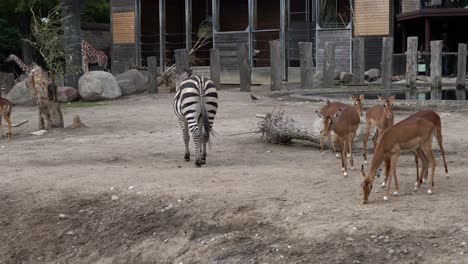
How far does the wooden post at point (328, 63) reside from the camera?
24578mm

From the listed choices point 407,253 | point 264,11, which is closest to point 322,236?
point 407,253

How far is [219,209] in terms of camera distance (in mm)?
7621

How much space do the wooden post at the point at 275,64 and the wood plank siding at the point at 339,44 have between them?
5.95m

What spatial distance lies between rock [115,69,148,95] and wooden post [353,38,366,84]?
788 cm

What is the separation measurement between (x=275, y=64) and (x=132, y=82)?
5439 millimetres

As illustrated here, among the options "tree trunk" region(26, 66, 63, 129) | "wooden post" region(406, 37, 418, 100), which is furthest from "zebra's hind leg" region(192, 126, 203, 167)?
"wooden post" region(406, 37, 418, 100)

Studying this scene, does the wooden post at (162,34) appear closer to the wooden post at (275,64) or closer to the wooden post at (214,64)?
the wooden post at (214,64)

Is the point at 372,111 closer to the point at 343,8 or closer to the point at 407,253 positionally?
the point at 407,253

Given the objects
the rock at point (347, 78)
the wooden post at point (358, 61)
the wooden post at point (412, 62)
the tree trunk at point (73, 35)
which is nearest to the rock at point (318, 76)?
the rock at point (347, 78)

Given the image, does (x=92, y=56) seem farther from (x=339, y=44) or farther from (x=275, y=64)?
(x=275, y=64)

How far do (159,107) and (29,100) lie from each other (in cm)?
567

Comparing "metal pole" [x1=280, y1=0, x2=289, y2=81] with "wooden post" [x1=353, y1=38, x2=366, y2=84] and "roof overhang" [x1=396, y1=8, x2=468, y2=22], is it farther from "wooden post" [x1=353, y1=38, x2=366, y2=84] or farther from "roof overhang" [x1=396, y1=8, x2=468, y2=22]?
"roof overhang" [x1=396, y1=8, x2=468, y2=22]

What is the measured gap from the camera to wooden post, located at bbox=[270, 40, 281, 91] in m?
24.2

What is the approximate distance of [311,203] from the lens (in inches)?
296
